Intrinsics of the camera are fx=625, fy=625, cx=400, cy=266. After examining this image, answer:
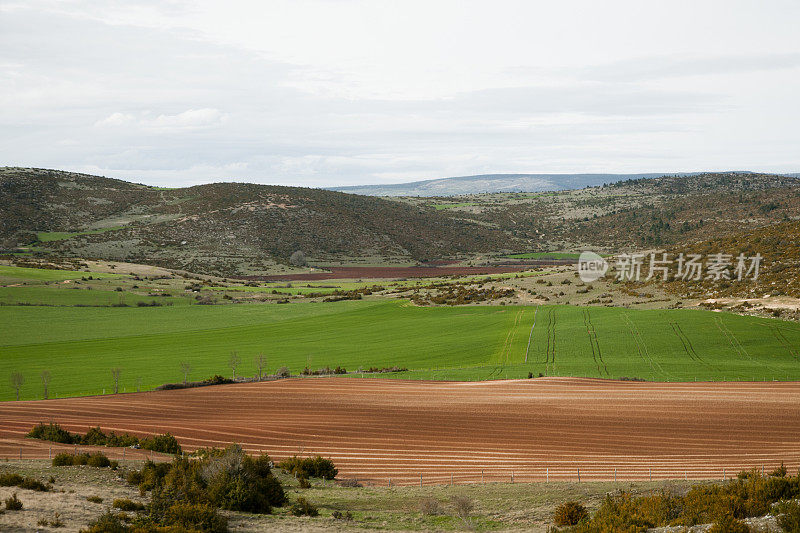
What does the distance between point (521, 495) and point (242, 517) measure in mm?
7915

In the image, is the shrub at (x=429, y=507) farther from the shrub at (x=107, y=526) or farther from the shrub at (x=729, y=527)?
the shrub at (x=107, y=526)

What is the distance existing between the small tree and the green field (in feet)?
183

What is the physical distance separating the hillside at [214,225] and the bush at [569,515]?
105 metres

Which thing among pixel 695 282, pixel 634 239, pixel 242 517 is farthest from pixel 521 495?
pixel 634 239

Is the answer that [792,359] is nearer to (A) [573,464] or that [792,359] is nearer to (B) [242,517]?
(A) [573,464]

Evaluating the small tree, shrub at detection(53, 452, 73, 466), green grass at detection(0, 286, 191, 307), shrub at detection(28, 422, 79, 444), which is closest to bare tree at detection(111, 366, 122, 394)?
shrub at detection(28, 422, 79, 444)

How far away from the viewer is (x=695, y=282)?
213 feet

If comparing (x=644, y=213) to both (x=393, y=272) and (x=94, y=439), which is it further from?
(x=94, y=439)

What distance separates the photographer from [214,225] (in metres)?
138

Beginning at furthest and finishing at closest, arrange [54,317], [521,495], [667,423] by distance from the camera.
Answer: [54,317] → [667,423] → [521,495]

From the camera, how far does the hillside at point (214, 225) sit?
4786 inches

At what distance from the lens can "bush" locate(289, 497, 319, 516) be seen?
1645 centimetres

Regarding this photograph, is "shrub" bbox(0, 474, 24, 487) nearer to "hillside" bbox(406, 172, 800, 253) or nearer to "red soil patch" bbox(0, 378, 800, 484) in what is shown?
"red soil patch" bbox(0, 378, 800, 484)

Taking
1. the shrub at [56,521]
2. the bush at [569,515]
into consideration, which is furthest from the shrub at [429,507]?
the shrub at [56,521]
